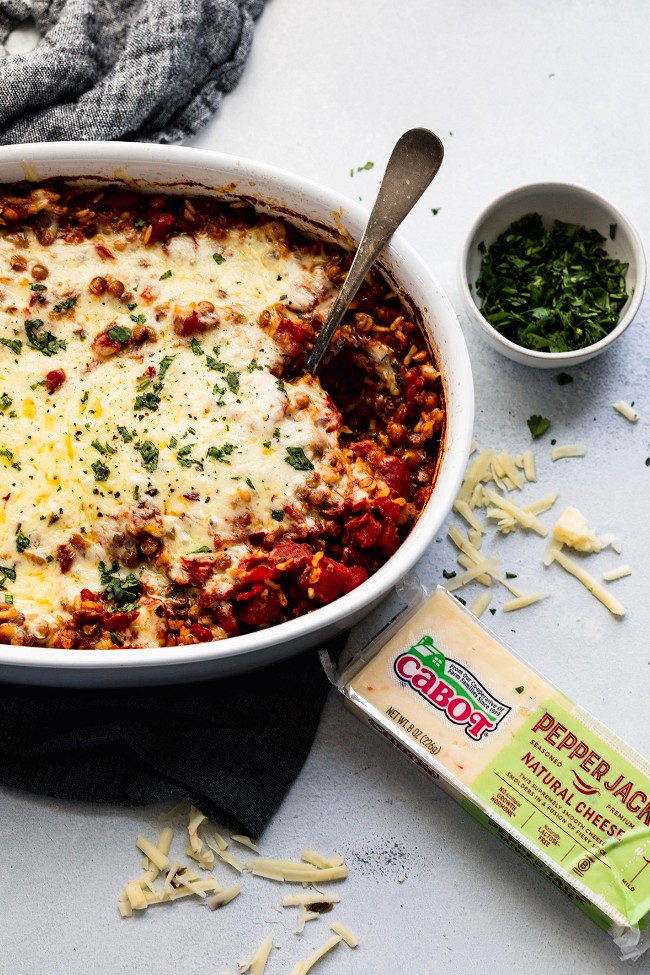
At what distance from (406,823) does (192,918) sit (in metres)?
0.76

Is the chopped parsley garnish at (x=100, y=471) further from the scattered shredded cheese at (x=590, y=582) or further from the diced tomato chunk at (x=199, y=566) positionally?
the scattered shredded cheese at (x=590, y=582)

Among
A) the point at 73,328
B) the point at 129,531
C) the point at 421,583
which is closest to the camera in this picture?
the point at 129,531

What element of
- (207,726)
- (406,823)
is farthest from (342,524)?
(406,823)

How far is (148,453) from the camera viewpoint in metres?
3.01

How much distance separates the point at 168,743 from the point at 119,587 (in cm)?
67

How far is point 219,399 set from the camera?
10.0ft

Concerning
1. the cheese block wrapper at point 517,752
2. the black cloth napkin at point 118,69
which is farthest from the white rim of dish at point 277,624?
the black cloth napkin at point 118,69

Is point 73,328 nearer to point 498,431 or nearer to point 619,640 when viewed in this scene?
point 498,431

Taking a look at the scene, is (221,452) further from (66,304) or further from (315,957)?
(315,957)

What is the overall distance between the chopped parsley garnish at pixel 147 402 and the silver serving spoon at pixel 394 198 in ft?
1.88

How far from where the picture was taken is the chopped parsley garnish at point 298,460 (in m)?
3.01

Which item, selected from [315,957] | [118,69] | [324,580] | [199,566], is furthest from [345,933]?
[118,69]

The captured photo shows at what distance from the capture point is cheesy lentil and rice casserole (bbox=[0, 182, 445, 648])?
9.71 ft

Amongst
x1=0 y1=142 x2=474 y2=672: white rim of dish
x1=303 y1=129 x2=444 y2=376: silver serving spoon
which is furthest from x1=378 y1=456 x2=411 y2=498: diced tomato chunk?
x1=303 y1=129 x2=444 y2=376: silver serving spoon
